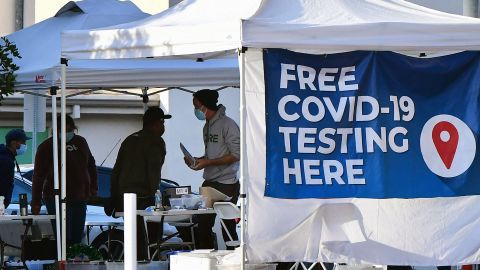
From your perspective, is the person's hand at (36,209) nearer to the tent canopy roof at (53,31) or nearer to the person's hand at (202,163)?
the tent canopy roof at (53,31)

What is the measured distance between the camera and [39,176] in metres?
13.7

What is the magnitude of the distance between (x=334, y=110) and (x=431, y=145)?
87cm

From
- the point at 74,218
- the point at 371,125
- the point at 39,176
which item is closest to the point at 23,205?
the point at 39,176

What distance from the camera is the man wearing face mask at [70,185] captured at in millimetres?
13641

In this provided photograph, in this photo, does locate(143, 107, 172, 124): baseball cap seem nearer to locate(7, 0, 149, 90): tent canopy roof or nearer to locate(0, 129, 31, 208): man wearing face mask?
locate(7, 0, 149, 90): tent canopy roof

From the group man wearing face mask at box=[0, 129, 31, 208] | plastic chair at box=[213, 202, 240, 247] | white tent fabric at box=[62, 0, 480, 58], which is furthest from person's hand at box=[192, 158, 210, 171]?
man wearing face mask at box=[0, 129, 31, 208]

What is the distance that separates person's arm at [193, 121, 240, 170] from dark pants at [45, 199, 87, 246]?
1.71 metres

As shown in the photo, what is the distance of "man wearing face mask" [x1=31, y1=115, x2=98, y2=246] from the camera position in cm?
1364

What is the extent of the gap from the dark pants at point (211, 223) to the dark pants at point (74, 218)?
1351mm

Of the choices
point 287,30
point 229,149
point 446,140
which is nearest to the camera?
point 287,30

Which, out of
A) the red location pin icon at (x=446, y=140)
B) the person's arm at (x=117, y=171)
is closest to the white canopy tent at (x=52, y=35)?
the person's arm at (x=117, y=171)

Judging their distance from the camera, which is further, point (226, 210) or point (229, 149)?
point (229, 149)

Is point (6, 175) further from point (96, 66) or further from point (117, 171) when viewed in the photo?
point (96, 66)

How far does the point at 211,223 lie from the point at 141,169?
3.19 ft
